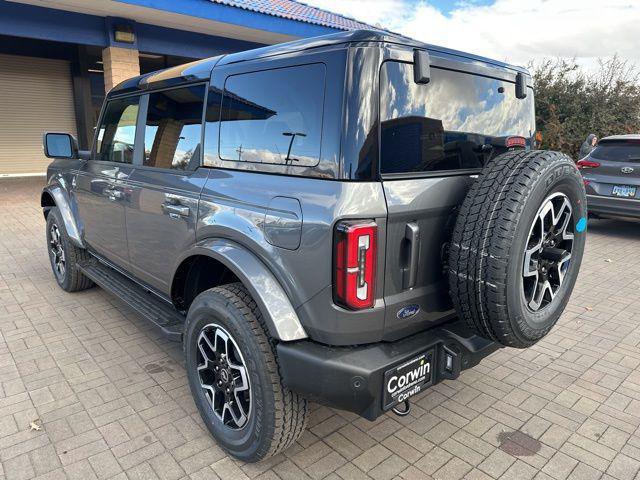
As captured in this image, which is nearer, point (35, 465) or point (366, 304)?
point (366, 304)

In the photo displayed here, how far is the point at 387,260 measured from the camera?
6.54 feet

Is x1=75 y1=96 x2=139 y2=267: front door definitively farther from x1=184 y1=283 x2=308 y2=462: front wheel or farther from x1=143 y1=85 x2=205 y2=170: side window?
x1=184 y1=283 x2=308 y2=462: front wheel

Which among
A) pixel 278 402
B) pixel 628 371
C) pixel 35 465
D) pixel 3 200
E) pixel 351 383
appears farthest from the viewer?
pixel 3 200

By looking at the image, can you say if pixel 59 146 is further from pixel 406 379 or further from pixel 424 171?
pixel 406 379

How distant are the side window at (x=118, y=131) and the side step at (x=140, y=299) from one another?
1.01 meters

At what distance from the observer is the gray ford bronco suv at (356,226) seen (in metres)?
1.94

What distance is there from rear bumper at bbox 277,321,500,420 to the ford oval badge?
125 millimetres

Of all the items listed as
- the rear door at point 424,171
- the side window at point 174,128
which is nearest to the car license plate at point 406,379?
the rear door at point 424,171

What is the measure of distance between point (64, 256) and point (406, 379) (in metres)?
3.98

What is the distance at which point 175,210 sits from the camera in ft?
9.07

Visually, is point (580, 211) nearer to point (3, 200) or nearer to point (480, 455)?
point (480, 455)

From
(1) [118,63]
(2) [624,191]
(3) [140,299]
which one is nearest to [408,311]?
(3) [140,299]

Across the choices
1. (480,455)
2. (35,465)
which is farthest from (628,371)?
(35,465)

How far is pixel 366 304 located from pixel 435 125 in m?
0.95
